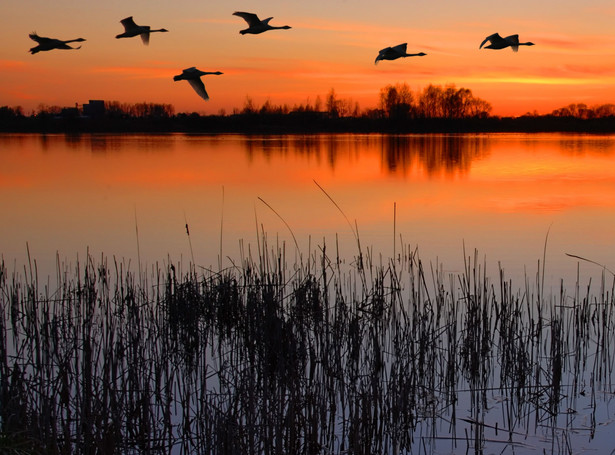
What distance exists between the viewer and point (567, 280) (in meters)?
10.1

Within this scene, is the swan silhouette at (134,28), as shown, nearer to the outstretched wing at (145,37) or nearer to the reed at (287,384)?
the outstretched wing at (145,37)

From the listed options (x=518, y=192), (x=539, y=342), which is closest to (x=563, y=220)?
(x=518, y=192)

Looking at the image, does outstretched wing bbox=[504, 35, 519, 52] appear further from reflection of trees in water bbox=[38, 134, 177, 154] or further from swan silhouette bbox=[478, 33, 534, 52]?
reflection of trees in water bbox=[38, 134, 177, 154]

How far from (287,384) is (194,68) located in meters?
2.70

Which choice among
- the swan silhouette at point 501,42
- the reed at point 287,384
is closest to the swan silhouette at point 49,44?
the reed at point 287,384

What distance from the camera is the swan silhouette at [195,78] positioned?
6.10m

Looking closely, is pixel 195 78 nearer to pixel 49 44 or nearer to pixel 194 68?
pixel 194 68

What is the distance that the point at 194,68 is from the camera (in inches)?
244

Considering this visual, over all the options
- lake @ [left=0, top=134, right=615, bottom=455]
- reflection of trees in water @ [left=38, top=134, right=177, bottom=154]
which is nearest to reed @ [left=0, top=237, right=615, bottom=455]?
lake @ [left=0, top=134, right=615, bottom=455]

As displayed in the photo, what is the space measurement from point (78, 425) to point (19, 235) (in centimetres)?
1091

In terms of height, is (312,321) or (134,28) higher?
(134,28)

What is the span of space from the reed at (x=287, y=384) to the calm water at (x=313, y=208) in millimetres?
1276

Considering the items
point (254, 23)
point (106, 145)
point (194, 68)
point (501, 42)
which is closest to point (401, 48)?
point (501, 42)

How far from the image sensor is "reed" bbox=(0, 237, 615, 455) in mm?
4680
